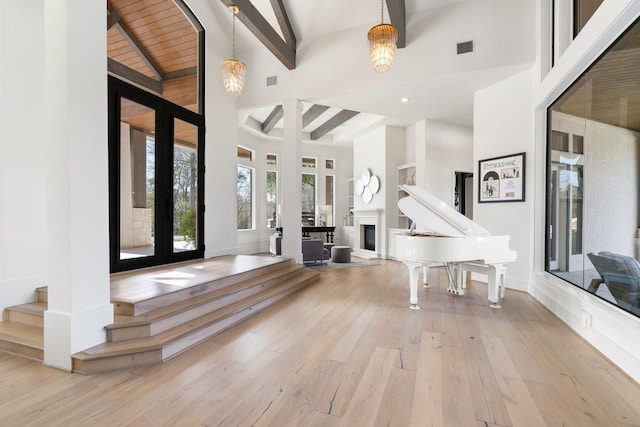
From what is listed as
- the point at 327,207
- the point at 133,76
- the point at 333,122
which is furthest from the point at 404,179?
the point at 133,76

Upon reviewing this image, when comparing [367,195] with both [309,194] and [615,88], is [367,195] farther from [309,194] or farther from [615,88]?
[615,88]

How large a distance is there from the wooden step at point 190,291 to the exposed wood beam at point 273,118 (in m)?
4.28

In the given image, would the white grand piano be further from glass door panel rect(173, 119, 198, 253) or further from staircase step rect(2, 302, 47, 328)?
staircase step rect(2, 302, 47, 328)

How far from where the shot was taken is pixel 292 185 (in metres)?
5.56

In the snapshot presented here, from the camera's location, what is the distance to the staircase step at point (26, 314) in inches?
103

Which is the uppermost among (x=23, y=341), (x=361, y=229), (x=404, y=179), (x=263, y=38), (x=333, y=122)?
(x=263, y=38)

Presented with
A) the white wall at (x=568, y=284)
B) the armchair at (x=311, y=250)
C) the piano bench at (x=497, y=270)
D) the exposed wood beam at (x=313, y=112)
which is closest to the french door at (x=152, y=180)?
the armchair at (x=311, y=250)

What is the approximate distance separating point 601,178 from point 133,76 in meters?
5.40

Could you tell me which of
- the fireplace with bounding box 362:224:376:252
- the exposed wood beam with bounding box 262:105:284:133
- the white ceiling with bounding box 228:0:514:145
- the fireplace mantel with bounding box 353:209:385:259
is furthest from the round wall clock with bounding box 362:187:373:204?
the exposed wood beam with bounding box 262:105:284:133

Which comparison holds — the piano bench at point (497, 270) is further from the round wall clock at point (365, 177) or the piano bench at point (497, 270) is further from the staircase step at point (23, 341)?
the staircase step at point (23, 341)

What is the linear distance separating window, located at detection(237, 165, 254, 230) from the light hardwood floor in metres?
5.82

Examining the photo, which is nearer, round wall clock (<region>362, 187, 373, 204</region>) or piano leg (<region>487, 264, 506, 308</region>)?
piano leg (<region>487, 264, 506, 308</region>)

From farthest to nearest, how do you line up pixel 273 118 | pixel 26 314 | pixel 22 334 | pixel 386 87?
pixel 273 118 → pixel 386 87 → pixel 26 314 → pixel 22 334

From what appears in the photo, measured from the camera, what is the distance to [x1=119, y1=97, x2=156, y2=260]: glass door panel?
3.87 metres
